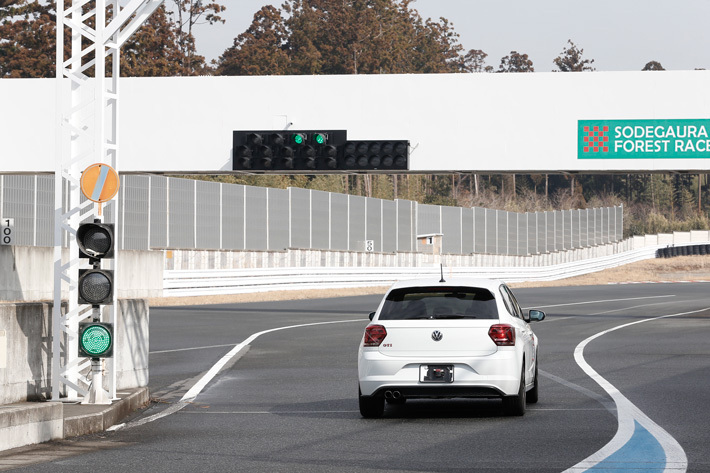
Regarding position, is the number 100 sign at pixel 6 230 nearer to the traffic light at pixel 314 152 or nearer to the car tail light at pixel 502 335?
the traffic light at pixel 314 152

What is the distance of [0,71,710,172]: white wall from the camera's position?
3134 centimetres

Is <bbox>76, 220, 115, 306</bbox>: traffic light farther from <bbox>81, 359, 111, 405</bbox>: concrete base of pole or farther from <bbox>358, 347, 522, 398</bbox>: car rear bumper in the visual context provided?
<bbox>358, 347, 522, 398</bbox>: car rear bumper

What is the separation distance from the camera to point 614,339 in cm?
2631

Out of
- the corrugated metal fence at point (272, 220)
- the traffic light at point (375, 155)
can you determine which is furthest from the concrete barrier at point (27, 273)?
the corrugated metal fence at point (272, 220)

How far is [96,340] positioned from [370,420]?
3.05 metres

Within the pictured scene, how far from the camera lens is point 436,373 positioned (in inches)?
518

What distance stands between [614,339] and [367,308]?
579 inches

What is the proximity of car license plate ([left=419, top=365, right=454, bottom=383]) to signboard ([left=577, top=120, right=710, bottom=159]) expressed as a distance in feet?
62.1

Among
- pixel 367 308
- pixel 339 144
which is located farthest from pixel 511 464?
pixel 367 308

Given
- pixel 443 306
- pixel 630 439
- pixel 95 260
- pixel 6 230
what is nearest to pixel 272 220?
pixel 6 230

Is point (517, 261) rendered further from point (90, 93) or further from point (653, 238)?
point (90, 93)

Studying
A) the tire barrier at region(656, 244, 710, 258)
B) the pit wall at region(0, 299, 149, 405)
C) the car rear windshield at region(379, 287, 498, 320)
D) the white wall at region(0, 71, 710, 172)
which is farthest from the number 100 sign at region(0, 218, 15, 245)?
the tire barrier at region(656, 244, 710, 258)

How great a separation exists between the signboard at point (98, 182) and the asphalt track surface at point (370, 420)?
2.50 metres

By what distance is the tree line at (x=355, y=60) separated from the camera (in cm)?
8269
